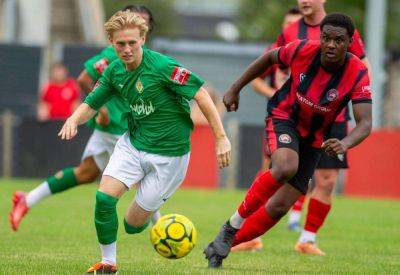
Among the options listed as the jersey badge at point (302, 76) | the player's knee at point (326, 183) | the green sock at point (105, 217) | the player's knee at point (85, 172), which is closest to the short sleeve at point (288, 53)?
the jersey badge at point (302, 76)

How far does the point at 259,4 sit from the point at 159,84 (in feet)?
148

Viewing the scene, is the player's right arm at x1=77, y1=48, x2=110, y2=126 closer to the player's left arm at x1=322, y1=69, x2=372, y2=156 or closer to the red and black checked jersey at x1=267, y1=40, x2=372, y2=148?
the red and black checked jersey at x1=267, y1=40, x2=372, y2=148

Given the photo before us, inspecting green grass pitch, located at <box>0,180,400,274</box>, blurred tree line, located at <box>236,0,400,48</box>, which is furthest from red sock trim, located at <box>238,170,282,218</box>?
Answer: blurred tree line, located at <box>236,0,400,48</box>

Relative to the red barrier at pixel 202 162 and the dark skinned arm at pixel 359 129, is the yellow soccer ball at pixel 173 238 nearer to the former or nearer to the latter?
the dark skinned arm at pixel 359 129

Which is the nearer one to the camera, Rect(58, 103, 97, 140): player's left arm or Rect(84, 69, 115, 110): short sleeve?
Rect(58, 103, 97, 140): player's left arm

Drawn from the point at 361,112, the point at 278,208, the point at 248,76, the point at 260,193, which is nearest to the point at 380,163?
the point at 278,208

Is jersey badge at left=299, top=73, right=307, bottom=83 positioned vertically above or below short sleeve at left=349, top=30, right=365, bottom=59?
below

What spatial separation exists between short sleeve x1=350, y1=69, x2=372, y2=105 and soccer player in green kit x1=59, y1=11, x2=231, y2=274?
3.34 ft

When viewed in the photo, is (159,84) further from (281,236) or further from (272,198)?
(281,236)

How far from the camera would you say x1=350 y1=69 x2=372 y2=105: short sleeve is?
834 cm

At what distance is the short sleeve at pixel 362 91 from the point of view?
8.34m

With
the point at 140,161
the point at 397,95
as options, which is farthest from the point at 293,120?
the point at 397,95

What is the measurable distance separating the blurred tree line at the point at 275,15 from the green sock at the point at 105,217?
Answer: 29105mm

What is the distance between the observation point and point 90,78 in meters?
10.6
